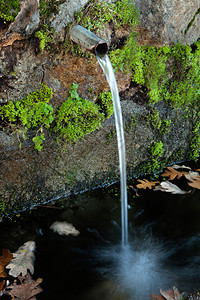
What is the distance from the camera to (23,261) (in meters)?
2.45

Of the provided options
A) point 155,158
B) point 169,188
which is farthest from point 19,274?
point 155,158

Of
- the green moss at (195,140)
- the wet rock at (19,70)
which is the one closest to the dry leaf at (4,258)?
the wet rock at (19,70)

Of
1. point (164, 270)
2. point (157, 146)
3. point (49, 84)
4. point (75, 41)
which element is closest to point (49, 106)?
point (49, 84)

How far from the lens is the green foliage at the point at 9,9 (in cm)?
231

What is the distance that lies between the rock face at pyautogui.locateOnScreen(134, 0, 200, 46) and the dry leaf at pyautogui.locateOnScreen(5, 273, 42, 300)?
2.74 m

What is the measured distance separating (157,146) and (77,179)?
120 centimetres

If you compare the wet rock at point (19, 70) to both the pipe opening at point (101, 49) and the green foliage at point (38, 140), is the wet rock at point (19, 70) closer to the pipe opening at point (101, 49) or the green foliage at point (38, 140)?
the green foliage at point (38, 140)

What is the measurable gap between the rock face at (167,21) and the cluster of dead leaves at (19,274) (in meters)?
2.61

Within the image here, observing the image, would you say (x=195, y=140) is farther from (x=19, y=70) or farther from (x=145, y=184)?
(x=19, y=70)

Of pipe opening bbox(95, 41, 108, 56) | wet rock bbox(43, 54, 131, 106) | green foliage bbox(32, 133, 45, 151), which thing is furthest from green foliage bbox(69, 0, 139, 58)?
green foliage bbox(32, 133, 45, 151)

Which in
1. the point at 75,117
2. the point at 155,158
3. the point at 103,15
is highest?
the point at 103,15

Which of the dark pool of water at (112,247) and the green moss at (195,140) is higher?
the green moss at (195,140)

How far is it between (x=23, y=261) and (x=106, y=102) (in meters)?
1.85

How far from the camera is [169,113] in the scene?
373cm
